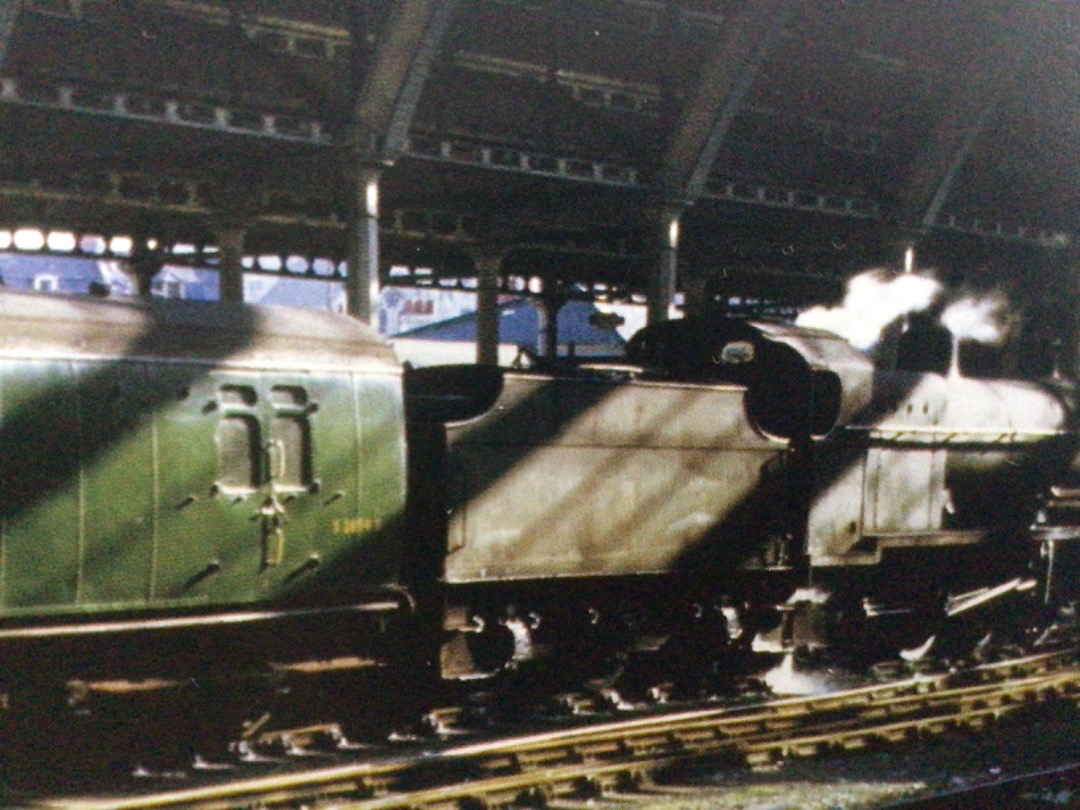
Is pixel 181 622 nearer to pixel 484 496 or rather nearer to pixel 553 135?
pixel 484 496

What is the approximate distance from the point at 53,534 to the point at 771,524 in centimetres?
602

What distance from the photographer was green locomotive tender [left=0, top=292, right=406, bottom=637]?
7090 millimetres

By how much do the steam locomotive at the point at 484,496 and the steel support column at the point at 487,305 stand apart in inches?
770

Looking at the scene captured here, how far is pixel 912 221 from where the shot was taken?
28156 millimetres

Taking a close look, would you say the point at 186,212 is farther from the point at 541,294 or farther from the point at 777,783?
→ the point at 777,783

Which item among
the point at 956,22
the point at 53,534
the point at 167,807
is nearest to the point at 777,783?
the point at 167,807

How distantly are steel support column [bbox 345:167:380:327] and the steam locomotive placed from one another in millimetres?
9514

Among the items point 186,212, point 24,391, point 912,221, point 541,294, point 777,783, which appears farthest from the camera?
point 541,294

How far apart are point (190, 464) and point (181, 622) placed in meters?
0.91

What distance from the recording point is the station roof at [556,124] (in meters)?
20.5

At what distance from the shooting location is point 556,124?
2661cm

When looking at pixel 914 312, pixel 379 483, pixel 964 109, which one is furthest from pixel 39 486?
pixel 964 109

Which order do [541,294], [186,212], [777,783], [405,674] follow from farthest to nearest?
[541,294] → [186,212] → [405,674] → [777,783]

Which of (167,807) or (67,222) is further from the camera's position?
(67,222)
